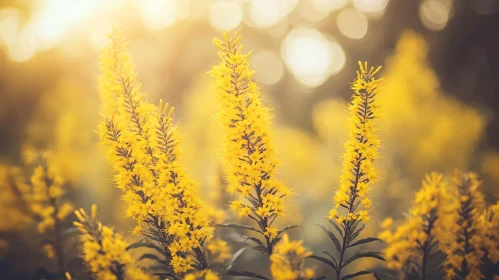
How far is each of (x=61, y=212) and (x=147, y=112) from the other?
7.13ft

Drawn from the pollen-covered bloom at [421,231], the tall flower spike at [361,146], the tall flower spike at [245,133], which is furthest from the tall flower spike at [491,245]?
the tall flower spike at [245,133]

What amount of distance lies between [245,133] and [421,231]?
1.95 m

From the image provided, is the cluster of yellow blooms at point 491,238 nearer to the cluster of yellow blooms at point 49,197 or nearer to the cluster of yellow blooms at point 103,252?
the cluster of yellow blooms at point 103,252

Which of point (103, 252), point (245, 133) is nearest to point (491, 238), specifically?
point (245, 133)

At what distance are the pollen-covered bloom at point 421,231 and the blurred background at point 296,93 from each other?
1.22 metres

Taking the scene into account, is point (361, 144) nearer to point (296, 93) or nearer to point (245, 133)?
point (245, 133)

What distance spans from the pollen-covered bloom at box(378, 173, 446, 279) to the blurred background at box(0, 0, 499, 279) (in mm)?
1224

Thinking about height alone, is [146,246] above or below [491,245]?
below

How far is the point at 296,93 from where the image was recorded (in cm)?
2314

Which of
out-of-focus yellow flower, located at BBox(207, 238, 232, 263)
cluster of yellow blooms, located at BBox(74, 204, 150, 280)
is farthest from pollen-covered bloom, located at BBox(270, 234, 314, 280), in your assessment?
out-of-focus yellow flower, located at BBox(207, 238, 232, 263)

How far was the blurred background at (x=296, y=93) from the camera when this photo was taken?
9.38 metres

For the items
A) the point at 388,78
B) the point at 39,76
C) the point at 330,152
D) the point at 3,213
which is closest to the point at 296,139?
the point at 330,152

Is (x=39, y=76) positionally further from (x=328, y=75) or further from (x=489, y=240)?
(x=489, y=240)

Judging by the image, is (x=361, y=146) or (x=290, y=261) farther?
(x=361, y=146)
